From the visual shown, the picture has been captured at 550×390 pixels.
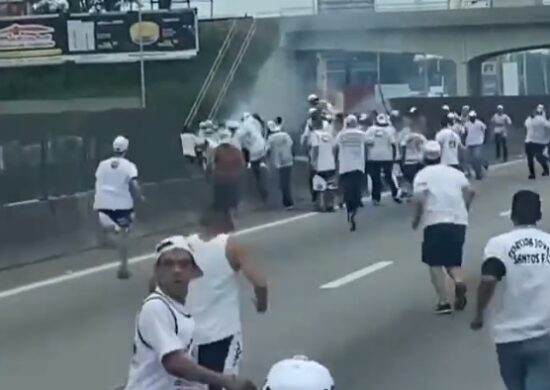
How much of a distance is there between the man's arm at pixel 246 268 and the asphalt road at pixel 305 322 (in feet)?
10.1

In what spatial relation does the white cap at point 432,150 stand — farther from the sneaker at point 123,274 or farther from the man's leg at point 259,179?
the man's leg at point 259,179

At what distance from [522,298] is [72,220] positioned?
49.3 feet

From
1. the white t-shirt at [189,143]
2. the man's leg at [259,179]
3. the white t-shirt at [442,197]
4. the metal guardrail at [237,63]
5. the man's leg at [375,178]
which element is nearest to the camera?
the white t-shirt at [442,197]

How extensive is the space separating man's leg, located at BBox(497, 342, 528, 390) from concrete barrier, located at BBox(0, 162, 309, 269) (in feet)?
38.0

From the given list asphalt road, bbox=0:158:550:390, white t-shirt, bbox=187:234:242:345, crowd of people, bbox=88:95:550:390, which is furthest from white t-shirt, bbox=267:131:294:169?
white t-shirt, bbox=187:234:242:345

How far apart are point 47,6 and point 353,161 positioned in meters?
48.6

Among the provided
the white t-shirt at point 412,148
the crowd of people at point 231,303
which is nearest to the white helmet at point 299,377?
the crowd of people at point 231,303

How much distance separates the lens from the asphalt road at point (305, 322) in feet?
41.5

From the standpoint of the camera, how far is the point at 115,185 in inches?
744

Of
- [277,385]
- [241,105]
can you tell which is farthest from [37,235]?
[241,105]

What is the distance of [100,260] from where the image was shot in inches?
Result: 862

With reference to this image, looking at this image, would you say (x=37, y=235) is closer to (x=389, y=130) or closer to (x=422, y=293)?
(x=422, y=293)

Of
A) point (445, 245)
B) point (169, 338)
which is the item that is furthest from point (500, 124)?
point (169, 338)

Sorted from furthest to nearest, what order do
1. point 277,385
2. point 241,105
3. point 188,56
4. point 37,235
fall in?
point 241,105 → point 188,56 → point 37,235 → point 277,385
